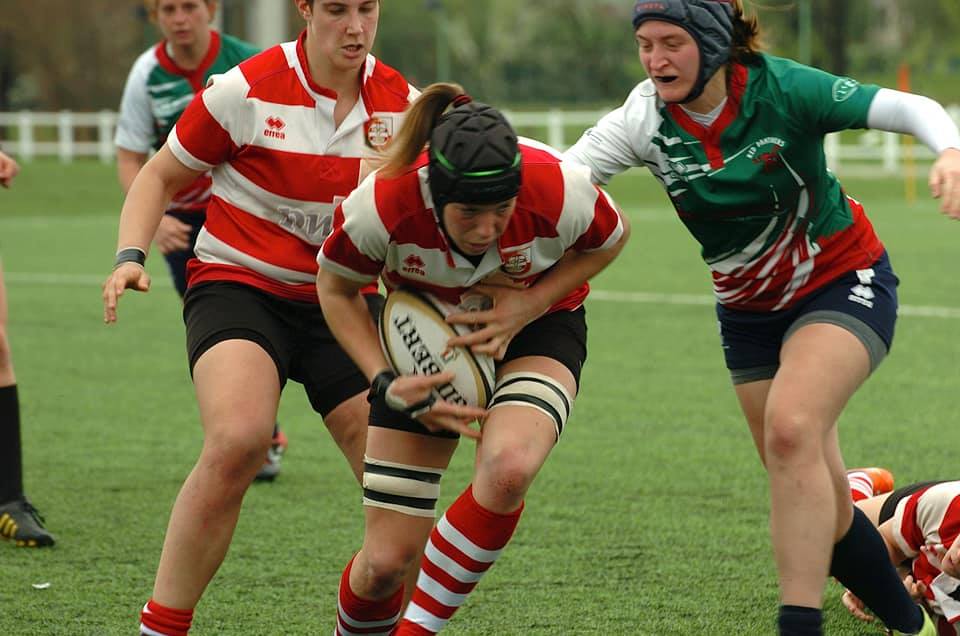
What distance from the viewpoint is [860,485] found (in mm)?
5660

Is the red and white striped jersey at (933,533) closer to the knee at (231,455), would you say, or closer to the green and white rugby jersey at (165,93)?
the knee at (231,455)

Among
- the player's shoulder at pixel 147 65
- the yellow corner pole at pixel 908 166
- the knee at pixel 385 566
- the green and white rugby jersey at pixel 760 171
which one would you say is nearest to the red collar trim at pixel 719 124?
the green and white rugby jersey at pixel 760 171

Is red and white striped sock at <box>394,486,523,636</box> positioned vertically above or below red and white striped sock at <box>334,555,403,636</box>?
above

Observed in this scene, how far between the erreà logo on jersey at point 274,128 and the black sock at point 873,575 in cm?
204

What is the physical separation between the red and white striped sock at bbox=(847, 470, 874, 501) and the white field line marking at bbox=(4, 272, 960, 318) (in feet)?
22.3

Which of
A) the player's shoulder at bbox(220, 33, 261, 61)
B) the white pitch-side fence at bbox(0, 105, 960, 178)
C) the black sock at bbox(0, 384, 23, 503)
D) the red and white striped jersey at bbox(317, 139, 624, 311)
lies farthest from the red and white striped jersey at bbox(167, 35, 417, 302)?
the white pitch-side fence at bbox(0, 105, 960, 178)

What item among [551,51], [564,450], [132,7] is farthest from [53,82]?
[564,450]

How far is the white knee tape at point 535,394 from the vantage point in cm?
425

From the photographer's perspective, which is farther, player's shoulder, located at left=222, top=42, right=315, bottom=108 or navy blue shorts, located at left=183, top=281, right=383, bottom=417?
player's shoulder, located at left=222, top=42, right=315, bottom=108

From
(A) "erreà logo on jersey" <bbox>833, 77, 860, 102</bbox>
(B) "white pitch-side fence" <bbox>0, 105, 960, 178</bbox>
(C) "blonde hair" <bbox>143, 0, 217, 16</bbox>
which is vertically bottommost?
(B) "white pitch-side fence" <bbox>0, 105, 960, 178</bbox>

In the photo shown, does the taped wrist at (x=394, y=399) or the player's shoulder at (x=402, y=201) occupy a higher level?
the player's shoulder at (x=402, y=201)

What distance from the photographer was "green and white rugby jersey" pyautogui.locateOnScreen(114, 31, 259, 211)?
24.5 ft

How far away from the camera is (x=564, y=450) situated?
7922mm

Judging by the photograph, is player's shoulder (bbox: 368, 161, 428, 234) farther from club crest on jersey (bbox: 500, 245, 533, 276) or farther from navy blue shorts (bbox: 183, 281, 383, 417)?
navy blue shorts (bbox: 183, 281, 383, 417)
